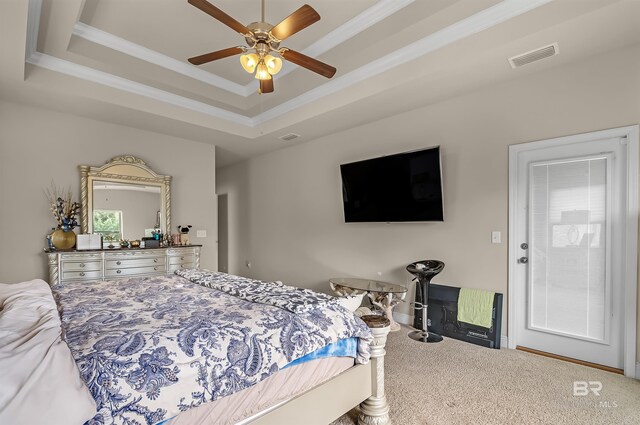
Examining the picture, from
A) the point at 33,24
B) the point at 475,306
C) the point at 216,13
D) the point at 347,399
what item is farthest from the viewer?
the point at 475,306

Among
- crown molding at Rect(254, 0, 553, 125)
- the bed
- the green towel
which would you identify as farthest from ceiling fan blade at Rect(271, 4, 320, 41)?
the green towel

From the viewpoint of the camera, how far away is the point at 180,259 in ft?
15.5

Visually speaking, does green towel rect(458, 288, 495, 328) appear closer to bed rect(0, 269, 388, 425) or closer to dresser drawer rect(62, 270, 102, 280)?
bed rect(0, 269, 388, 425)

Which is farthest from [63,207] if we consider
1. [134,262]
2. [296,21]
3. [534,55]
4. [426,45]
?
[534,55]

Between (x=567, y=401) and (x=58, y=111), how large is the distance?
19.3 feet

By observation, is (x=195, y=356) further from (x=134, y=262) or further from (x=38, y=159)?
(x=38, y=159)

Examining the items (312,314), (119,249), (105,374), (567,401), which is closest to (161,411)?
(105,374)

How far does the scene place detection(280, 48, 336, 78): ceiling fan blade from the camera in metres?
2.47

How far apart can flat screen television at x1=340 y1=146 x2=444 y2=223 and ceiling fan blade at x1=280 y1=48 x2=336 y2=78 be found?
160 centimetres

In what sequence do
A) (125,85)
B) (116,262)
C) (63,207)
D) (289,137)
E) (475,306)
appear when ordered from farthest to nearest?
(289,137)
(116,262)
(63,207)
(125,85)
(475,306)

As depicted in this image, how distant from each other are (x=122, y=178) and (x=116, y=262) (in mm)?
1180

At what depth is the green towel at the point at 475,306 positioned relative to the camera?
3.29m

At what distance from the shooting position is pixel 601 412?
2.08 metres

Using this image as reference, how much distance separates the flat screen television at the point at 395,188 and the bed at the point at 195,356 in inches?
82.4
